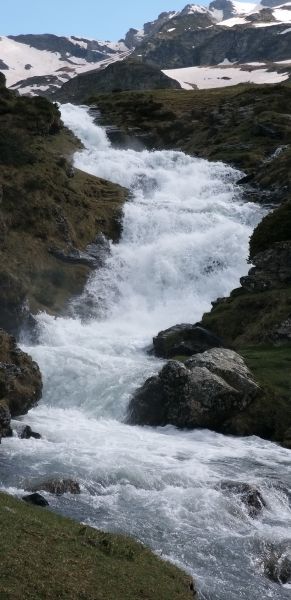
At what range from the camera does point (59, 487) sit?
21.0m

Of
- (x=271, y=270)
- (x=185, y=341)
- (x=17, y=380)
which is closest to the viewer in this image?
(x=17, y=380)

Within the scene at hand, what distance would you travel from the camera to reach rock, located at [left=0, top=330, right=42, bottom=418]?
29344 millimetres

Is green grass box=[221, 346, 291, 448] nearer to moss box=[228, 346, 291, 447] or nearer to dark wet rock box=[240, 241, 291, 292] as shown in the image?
moss box=[228, 346, 291, 447]

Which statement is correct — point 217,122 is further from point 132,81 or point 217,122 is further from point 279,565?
Result: point 279,565

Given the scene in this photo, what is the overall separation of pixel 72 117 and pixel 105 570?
104m

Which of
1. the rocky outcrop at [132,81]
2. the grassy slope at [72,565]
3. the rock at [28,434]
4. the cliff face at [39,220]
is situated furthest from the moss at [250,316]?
the rocky outcrop at [132,81]

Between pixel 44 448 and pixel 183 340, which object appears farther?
pixel 183 340

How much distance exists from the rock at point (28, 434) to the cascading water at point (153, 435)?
1.92ft

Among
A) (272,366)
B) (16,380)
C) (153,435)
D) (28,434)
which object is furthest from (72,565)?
(272,366)

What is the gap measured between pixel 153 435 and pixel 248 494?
8149mm

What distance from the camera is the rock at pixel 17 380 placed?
2934cm

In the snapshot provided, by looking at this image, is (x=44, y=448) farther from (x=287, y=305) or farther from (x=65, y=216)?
(x=65, y=216)

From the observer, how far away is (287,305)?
40.5 metres

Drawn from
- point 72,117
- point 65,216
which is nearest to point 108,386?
point 65,216
